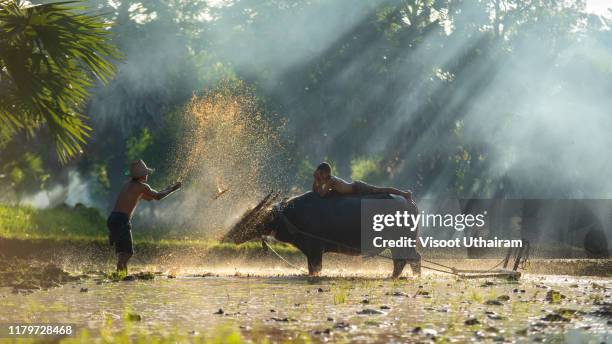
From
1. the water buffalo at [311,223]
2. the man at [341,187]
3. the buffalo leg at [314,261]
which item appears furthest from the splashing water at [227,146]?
the man at [341,187]

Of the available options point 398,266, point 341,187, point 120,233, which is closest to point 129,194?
point 120,233

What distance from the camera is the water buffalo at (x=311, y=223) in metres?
14.8

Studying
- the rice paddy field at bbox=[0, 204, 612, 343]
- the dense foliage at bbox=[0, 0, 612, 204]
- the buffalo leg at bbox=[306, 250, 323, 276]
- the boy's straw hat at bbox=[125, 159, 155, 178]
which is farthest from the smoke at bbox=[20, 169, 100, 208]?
the buffalo leg at bbox=[306, 250, 323, 276]

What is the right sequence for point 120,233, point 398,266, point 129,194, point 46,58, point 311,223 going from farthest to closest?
1. point 398,266
2. point 311,223
3. point 129,194
4. point 120,233
5. point 46,58

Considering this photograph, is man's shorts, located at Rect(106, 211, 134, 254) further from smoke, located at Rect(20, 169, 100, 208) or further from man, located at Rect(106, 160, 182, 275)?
smoke, located at Rect(20, 169, 100, 208)

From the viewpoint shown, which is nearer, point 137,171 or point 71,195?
point 137,171

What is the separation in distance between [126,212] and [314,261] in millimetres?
2886

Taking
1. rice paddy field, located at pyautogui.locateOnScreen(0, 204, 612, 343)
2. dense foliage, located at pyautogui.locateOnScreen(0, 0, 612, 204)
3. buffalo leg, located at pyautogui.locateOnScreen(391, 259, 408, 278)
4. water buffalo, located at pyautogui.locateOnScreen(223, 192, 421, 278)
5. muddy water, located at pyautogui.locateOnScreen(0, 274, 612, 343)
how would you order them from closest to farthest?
rice paddy field, located at pyautogui.locateOnScreen(0, 204, 612, 343) → muddy water, located at pyautogui.locateOnScreen(0, 274, 612, 343) → water buffalo, located at pyautogui.locateOnScreen(223, 192, 421, 278) → buffalo leg, located at pyautogui.locateOnScreen(391, 259, 408, 278) → dense foliage, located at pyautogui.locateOnScreen(0, 0, 612, 204)

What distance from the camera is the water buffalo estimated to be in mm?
14836

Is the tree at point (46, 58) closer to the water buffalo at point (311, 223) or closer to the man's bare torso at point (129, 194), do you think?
the man's bare torso at point (129, 194)

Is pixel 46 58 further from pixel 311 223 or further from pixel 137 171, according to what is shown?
pixel 311 223

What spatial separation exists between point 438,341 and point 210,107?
1042 inches

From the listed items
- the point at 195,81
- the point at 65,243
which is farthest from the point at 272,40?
the point at 65,243

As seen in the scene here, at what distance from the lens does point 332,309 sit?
32.0ft
